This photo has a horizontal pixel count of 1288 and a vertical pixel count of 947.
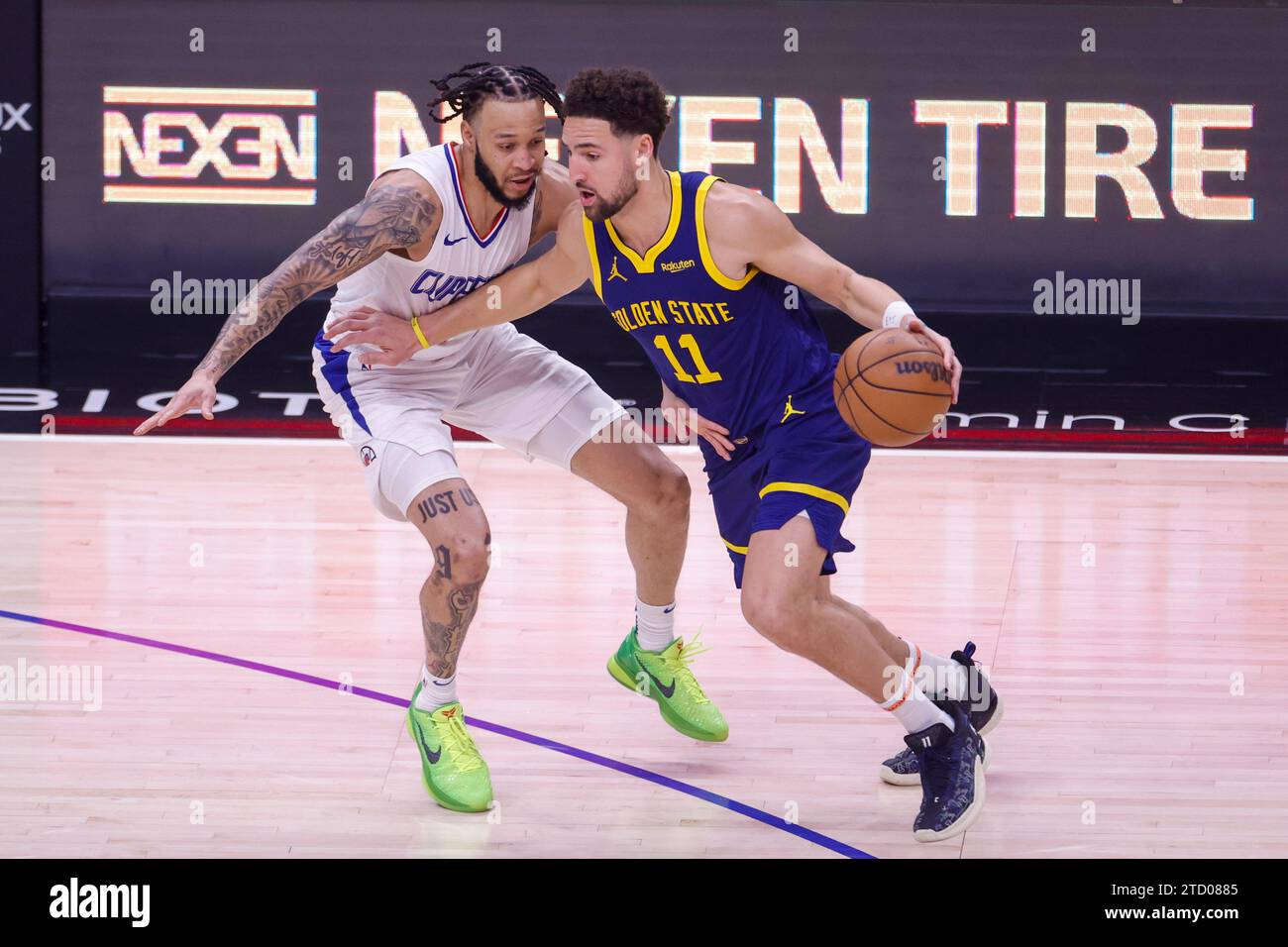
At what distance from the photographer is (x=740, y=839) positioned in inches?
155

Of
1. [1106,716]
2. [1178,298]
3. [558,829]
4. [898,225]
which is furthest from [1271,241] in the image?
[558,829]

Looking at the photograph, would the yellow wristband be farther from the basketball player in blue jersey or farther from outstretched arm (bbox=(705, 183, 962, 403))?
outstretched arm (bbox=(705, 183, 962, 403))

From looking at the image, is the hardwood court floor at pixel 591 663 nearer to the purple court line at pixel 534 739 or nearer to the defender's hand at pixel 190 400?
the purple court line at pixel 534 739

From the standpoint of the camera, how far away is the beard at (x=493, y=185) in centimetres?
436

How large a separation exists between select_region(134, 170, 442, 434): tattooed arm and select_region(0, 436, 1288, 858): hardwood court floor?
3.47 feet

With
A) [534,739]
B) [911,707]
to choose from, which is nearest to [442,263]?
[534,739]

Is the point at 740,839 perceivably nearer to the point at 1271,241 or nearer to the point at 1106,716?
the point at 1106,716

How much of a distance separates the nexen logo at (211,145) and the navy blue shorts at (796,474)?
5.23 meters

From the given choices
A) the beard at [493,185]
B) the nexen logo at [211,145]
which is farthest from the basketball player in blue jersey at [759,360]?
the nexen logo at [211,145]

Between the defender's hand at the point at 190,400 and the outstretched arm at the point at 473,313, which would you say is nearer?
the defender's hand at the point at 190,400

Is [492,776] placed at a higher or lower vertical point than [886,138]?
lower

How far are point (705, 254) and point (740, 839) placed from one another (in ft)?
4.83

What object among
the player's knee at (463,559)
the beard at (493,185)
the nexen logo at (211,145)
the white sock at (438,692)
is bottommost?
the white sock at (438,692)

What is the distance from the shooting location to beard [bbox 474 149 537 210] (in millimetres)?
4363
